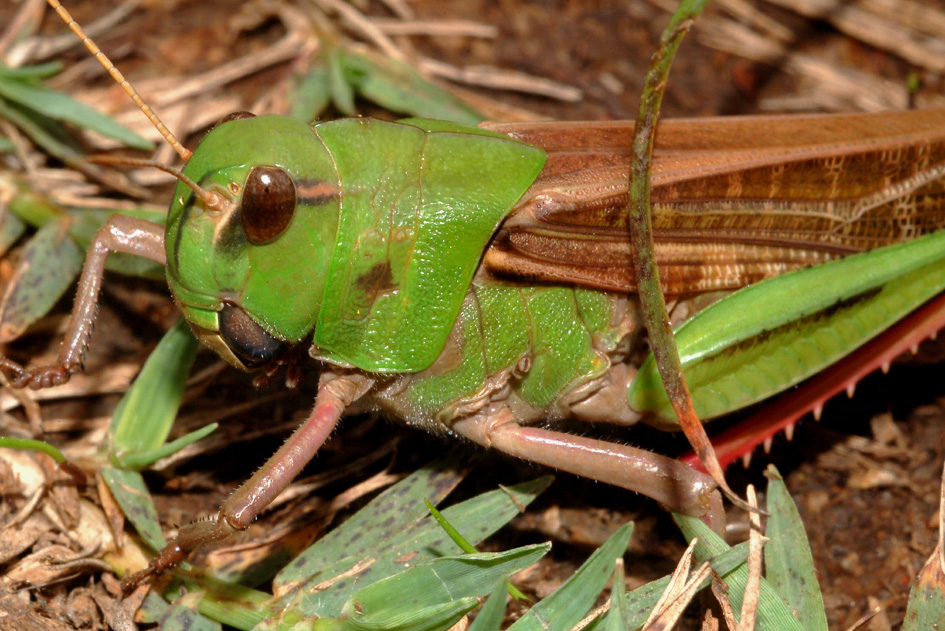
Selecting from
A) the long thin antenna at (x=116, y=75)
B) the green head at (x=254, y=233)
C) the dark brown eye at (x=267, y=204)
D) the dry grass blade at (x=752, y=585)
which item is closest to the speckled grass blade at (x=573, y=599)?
the dry grass blade at (x=752, y=585)

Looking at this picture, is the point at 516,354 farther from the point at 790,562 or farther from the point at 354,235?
the point at 790,562

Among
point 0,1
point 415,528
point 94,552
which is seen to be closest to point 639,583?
point 415,528

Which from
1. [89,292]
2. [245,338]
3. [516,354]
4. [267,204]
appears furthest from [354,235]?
[89,292]

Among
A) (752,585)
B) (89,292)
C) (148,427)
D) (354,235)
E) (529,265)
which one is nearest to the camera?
(752,585)

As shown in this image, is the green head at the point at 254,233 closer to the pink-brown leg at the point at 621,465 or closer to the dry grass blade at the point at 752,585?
the pink-brown leg at the point at 621,465

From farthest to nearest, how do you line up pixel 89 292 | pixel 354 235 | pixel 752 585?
pixel 89 292 < pixel 354 235 < pixel 752 585

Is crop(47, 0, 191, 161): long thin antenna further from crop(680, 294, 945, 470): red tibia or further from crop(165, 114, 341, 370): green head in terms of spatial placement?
crop(680, 294, 945, 470): red tibia

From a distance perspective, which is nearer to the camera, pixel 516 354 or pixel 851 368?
pixel 516 354
